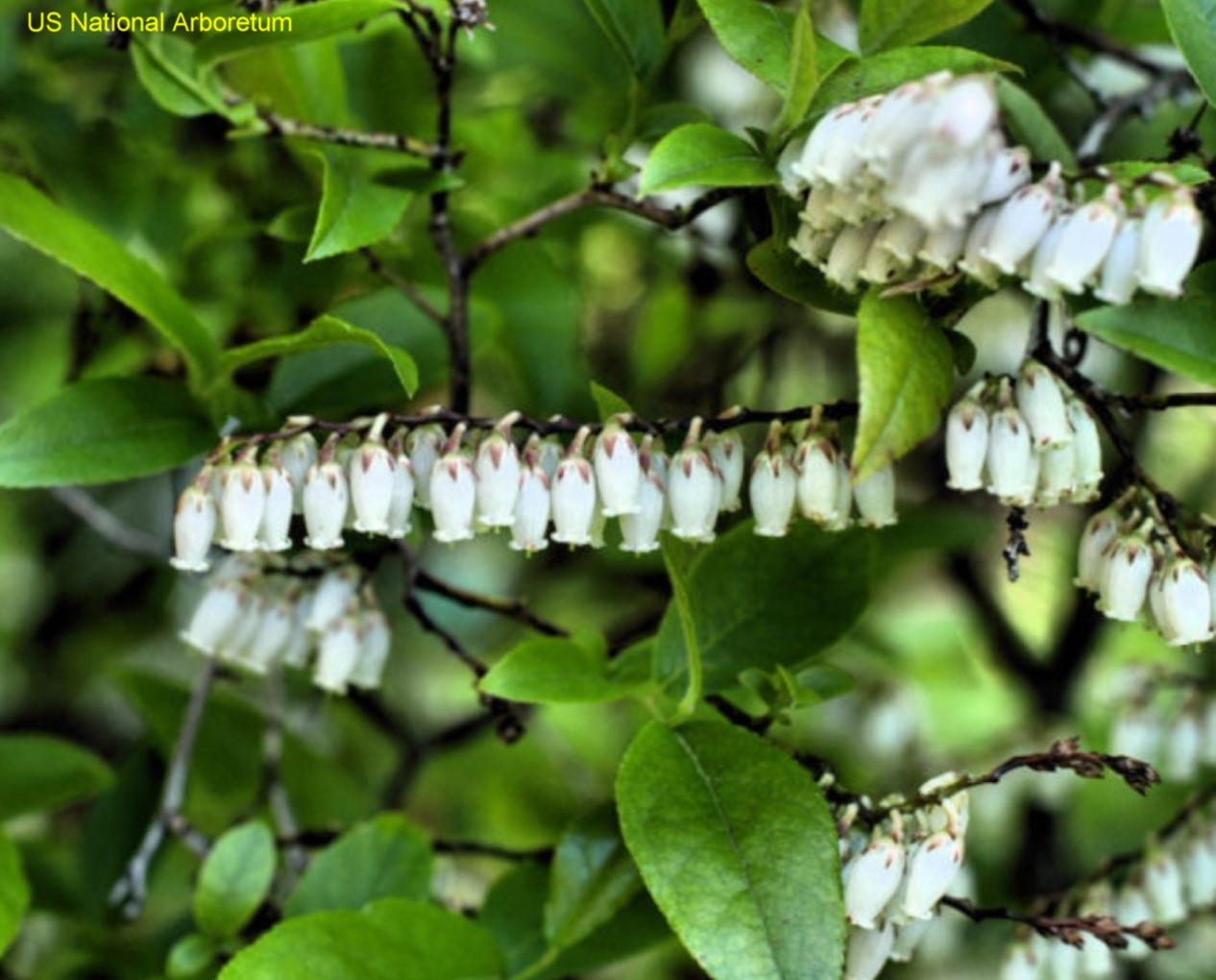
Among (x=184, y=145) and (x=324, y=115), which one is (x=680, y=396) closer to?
(x=184, y=145)

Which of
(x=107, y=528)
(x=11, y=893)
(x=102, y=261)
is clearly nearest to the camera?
(x=102, y=261)

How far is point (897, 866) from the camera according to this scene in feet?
5.13

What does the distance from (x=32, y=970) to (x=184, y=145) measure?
1.52 m

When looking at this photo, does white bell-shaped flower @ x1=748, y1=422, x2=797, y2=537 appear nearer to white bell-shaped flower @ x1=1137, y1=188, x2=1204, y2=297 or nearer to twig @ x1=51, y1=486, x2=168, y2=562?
white bell-shaped flower @ x1=1137, y1=188, x2=1204, y2=297

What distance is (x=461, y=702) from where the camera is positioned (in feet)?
14.6

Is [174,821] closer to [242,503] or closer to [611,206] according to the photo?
[242,503]

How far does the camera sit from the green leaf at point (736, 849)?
1.47 meters

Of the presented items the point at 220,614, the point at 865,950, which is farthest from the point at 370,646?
the point at 865,950

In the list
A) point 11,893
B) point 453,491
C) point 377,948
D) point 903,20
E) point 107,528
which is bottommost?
point 107,528

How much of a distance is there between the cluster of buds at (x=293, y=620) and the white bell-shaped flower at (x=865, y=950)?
78 cm

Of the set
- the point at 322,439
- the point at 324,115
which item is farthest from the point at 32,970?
the point at 324,115

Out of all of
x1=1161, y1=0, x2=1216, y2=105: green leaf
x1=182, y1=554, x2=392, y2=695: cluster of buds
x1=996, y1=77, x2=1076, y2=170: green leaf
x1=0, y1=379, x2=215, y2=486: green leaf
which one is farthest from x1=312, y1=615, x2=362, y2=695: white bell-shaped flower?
x1=1161, y1=0, x2=1216, y2=105: green leaf

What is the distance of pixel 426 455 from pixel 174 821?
0.83 metres

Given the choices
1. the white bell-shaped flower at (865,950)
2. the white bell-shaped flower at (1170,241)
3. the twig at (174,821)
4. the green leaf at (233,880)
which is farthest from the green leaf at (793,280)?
the twig at (174,821)
